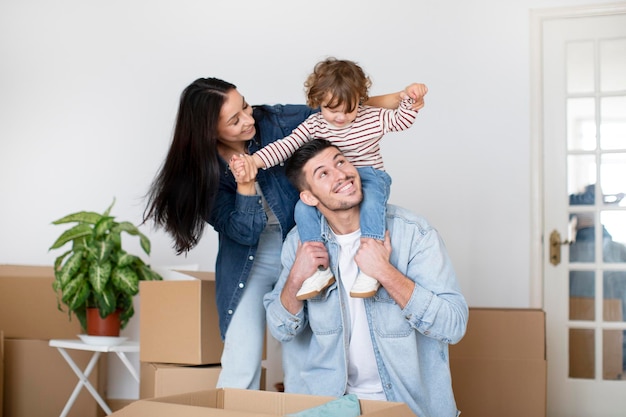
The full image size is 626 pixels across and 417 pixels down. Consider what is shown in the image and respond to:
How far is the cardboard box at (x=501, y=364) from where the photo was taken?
3260 mm

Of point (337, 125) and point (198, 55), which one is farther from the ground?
point (198, 55)

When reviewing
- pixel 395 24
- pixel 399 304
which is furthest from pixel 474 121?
pixel 399 304

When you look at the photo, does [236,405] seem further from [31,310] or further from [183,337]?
[31,310]

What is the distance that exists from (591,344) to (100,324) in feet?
8.33

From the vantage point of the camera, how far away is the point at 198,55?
4.72 meters

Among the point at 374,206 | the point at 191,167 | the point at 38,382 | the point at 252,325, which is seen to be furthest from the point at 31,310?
the point at 374,206

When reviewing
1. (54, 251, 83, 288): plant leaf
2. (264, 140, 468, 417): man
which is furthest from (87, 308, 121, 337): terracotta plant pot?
(264, 140, 468, 417): man

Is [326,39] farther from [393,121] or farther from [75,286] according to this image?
[393,121]

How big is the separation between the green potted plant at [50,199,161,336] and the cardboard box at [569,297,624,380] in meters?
2.23

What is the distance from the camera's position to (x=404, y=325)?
229 centimetres

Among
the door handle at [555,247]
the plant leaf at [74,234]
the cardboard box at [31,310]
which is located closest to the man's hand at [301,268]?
the plant leaf at [74,234]

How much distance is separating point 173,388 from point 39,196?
2320 millimetres

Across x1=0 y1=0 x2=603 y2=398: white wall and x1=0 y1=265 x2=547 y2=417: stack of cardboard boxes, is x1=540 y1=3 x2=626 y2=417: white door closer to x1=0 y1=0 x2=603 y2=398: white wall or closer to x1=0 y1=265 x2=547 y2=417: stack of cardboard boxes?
x1=0 y1=0 x2=603 y2=398: white wall

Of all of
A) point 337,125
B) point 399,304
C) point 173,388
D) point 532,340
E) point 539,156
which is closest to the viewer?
point 399,304
